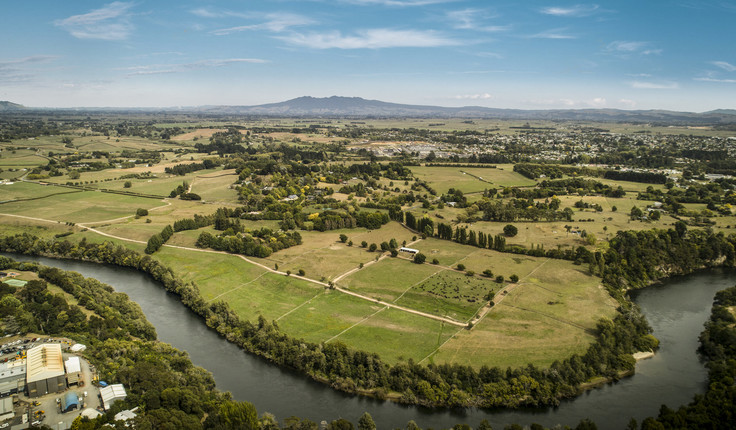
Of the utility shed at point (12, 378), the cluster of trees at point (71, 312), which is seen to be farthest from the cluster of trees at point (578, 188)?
the utility shed at point (12, 378)

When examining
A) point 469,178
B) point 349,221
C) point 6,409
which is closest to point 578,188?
point 469,178

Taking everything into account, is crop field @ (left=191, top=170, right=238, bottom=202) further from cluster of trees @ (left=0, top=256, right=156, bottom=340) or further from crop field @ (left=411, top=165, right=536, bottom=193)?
crop field @ (left=411, top=165, right=536, bottom=193)

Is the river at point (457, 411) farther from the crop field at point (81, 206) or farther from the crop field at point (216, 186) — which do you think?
the crop field at point (216, 186)

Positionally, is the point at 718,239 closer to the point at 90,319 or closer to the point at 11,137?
the point at 90,319

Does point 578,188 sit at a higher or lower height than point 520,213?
higher

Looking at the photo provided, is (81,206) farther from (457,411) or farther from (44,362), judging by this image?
(457,411)

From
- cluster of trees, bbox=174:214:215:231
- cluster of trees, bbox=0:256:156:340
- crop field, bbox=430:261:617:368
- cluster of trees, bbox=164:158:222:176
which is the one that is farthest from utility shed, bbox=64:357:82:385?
cluster of trees, bbox=164:158:222:176
